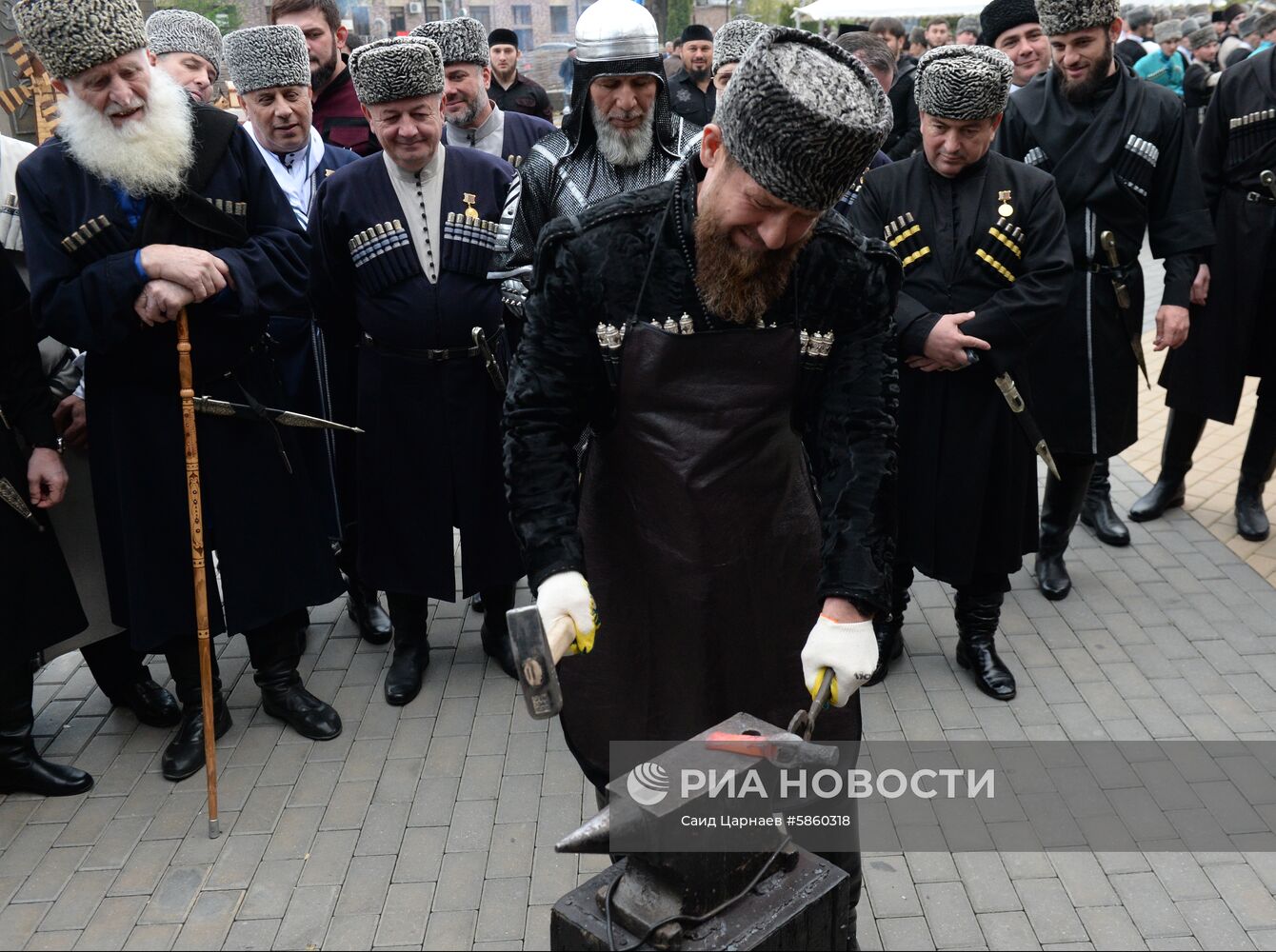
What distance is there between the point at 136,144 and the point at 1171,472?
5.02 meters

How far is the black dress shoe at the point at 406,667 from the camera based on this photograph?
4.62 m

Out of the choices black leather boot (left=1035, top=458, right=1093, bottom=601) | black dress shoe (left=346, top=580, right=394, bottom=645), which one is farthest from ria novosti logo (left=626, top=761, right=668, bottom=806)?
black leather boot (left=1035, top=458, right=1093, bottom=601)

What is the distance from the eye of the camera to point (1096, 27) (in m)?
4.67

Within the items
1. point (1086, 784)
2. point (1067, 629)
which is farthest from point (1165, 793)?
point (1067, 629)

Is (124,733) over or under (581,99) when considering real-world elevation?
under

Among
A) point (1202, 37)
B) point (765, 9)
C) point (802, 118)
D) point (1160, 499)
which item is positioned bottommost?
point (1160, 499)

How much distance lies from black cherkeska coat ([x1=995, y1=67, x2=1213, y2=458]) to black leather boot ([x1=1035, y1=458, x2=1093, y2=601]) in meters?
0.18

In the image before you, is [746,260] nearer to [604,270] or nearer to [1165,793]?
[604,270]

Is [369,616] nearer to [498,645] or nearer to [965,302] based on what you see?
[498,645]

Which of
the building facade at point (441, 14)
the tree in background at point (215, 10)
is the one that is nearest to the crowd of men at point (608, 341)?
the building facade at point (441, 14)

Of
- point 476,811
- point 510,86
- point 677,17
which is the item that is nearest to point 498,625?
point 476,811

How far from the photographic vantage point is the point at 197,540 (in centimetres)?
383

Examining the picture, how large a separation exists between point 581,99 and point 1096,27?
212cm

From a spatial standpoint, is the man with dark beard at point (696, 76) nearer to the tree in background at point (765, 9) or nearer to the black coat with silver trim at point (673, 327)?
the black coat with silver trim at point (673, 327)
